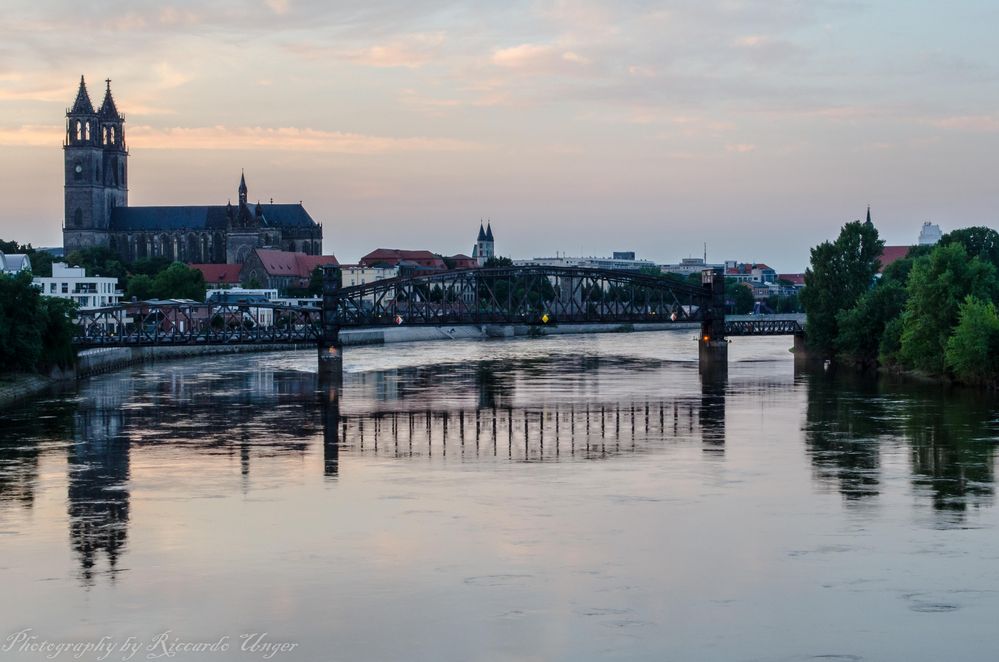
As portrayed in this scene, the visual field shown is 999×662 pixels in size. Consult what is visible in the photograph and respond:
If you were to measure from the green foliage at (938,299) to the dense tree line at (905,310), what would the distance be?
59 millimetres

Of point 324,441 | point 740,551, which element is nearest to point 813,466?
point 740,551

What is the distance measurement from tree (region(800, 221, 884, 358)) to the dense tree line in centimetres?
8

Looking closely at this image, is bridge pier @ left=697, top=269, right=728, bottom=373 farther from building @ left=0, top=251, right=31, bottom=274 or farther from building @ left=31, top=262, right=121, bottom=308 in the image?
building @ left=0, top=251, right=31, bottom=274

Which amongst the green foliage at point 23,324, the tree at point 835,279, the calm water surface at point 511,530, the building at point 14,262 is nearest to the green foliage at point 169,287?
the building at point 14,262

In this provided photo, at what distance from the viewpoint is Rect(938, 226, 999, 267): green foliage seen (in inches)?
5743

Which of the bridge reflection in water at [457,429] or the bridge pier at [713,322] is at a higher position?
the bridge pier at [713,322]

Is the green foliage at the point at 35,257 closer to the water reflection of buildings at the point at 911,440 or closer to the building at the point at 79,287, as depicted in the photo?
the building at the point at 79,287

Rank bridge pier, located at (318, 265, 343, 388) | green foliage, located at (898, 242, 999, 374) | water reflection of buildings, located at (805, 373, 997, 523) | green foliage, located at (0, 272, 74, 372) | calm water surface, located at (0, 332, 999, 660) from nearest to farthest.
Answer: calm water surface, located at (0, 332, 999, 660), water reflection of buildings, located at (805, 373, 997, 523), green foliage, located at (0, 272, 74, 372), green foliage, located at (898, 242, 999, 374), bridge pier, located at (318, 265, 343, 388)

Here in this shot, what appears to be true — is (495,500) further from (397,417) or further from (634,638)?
(397,417)

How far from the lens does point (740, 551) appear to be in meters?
35.4

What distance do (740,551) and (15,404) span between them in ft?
157

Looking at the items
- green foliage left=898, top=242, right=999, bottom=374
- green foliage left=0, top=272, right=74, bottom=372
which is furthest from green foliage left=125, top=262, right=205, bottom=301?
green foliage left=898, top=242, right=999, bottom=374

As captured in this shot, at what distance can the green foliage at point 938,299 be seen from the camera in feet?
277

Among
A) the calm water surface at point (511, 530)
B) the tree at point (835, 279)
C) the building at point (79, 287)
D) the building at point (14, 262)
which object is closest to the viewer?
the calm water surface at point (511, 530)
